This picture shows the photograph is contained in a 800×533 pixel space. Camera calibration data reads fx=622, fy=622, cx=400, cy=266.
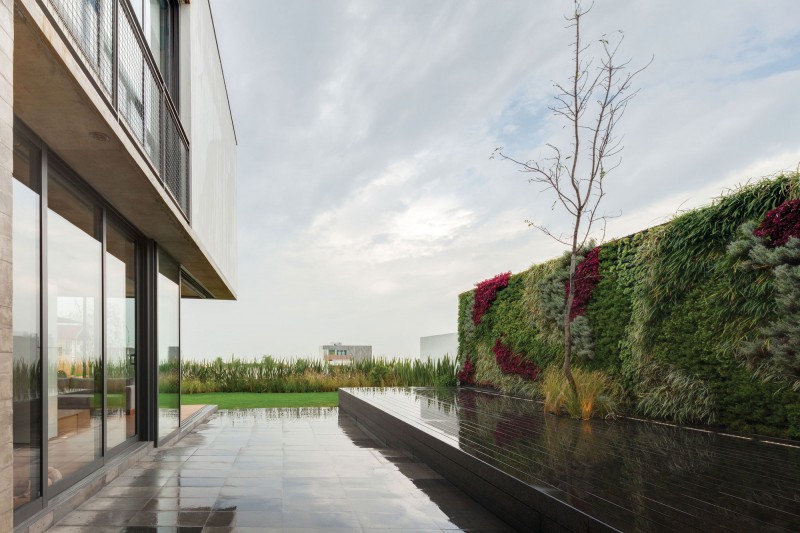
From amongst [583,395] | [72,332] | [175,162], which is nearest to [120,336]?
[72,332]

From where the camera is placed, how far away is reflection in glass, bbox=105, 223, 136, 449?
5496 millimetres

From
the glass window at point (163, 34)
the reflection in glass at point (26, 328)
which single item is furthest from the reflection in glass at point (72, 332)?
the glass window at point (163, 34)

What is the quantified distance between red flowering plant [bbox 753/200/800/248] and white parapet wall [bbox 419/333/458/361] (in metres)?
11.1

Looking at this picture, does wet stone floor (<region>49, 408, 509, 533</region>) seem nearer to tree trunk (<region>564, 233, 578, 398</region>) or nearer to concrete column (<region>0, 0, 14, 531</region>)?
concrete column (<region>0, 0, 14, 531</region>)

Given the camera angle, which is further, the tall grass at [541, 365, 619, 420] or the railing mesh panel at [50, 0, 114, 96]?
the tall grass at [541, 365, 619, 420]

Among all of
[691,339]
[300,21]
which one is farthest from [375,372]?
[691,339]

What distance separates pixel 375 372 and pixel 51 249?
1210 cm

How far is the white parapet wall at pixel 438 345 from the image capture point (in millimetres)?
16828

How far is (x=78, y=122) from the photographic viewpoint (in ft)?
11.6

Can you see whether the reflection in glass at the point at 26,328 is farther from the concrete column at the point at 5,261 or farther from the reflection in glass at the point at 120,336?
the reflection in glass at the point at 120,336

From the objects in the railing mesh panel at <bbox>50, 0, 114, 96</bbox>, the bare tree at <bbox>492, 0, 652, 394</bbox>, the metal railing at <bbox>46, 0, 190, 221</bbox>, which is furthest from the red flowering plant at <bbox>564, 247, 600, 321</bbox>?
the railing mesh panel at <bbox>50, 0, 114, 96</bbox>

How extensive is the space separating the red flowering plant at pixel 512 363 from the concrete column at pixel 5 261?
26.7ft

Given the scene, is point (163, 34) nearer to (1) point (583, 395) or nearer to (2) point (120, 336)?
(2) point (120, 336)

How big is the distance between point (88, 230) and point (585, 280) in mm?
6011
